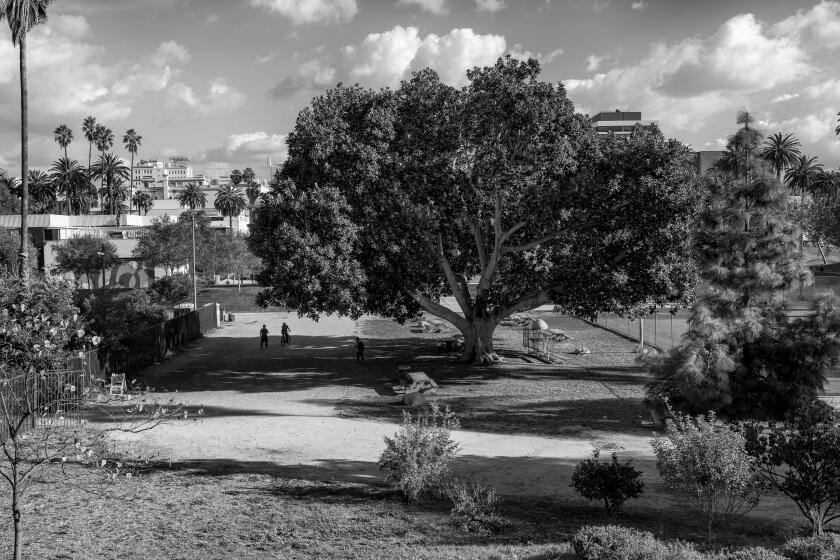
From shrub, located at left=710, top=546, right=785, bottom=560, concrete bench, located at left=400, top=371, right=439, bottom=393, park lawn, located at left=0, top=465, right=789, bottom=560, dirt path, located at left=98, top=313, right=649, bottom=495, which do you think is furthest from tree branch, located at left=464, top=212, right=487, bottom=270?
shrub, located at left=710, top=546, right=785, bottom=560

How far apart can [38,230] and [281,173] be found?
63.7 m

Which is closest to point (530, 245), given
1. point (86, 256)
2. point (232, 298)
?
point (232, 298)

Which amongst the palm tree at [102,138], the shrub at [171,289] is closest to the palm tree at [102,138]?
the palm tree at [102,138]

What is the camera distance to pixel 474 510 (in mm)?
13266

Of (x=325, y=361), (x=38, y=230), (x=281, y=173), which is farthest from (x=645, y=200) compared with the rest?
(x=38, y=230)

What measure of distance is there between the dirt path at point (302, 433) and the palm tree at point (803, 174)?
8428 cm

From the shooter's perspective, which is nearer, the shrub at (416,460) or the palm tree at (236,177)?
the shrub at (416,460)

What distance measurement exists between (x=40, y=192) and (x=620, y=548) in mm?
139429

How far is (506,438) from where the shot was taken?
824 inches

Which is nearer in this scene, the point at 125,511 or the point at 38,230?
the point at 125,511

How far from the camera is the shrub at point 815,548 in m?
9.52

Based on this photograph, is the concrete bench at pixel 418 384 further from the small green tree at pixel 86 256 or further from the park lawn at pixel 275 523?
the small green tree at pixel 86 256

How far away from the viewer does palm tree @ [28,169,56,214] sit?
4958 inches

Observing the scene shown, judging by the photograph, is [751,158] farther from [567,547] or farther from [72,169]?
[72,169]
